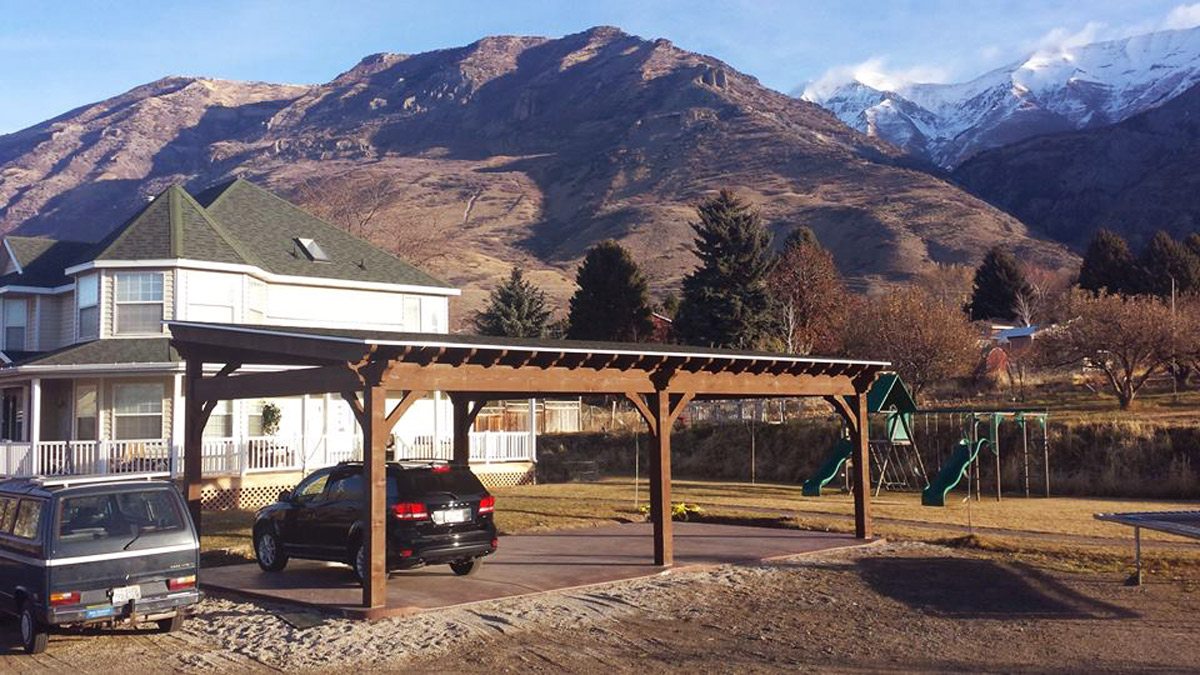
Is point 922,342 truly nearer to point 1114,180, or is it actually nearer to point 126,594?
point 126,594

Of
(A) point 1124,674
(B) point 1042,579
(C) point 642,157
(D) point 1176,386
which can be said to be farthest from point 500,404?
(C) point 642,157

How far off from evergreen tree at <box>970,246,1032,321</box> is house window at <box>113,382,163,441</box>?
2517 inches

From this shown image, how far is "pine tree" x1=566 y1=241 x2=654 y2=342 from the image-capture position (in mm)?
61656

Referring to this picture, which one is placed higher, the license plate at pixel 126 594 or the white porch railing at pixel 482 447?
the white porch railing at pixel 482 447

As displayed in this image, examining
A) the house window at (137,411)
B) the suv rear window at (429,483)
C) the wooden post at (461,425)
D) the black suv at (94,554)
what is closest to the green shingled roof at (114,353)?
the house window at (137,411)

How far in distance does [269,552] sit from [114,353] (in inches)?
524

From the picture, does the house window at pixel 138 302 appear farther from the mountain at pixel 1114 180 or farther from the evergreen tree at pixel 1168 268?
the mountain at pixel 1114 180

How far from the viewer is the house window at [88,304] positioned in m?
28.5

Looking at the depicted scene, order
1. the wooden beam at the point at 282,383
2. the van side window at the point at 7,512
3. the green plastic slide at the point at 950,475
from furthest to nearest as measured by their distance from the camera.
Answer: the green plastic slide at the point at 950,475
the wooden beam at the point at 282,383
the van side window at the point at 7,512

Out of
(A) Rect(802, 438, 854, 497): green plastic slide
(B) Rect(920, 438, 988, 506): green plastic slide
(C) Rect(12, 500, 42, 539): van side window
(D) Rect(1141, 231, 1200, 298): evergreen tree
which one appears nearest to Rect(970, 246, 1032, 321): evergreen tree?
(D) Rect(1141, 231, 1200, 298): evergreen tree

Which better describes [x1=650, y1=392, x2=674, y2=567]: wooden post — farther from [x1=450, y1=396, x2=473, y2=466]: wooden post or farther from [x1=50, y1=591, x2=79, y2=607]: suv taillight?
[x1=50, y1=591, x2=79, y2=607]: suv taillight

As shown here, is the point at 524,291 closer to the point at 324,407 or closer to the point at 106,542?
the point at 324,407

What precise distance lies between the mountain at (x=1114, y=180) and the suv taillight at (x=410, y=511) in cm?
14775

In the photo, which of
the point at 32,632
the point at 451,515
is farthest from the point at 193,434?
the point at 32,632
